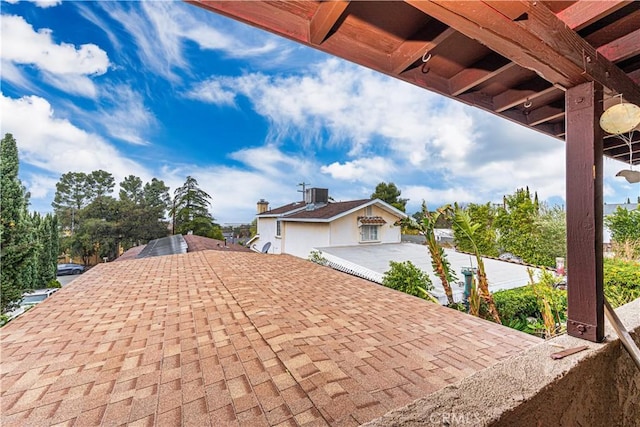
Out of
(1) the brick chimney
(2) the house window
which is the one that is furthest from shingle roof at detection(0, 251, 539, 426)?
(1) the brick chimney

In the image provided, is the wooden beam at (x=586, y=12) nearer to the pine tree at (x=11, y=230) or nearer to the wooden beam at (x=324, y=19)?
the wooden beam at (x=324, y=19)

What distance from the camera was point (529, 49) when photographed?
4.41ft

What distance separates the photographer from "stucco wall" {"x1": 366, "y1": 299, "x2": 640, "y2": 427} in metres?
1.00

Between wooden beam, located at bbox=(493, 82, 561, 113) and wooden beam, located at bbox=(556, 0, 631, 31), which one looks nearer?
wooden beam, located at bbox=(556, 0, 631, 31)

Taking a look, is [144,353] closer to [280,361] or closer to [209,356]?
[209,356]

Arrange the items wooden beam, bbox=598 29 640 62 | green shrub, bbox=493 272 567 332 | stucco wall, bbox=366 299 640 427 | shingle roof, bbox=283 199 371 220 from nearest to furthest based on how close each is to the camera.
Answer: stucco wall, bbox=366 299 640 427
wooden beam, bbox=598 29 640 62
green shrub, bbox=493 272 567 332
shingle roof, bbox=283 199 371 220

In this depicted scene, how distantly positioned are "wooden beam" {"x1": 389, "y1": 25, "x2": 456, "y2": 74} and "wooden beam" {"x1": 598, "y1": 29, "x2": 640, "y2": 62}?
1.18 metres

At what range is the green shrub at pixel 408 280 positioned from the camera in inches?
253

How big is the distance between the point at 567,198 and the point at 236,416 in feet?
8.08

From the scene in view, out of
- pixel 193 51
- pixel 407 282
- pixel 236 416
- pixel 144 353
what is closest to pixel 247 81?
pixel 193 51

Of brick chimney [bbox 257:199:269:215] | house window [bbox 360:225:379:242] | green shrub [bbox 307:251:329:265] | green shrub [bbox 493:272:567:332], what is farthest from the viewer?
brick chimney [bbox 257:199:269:215]

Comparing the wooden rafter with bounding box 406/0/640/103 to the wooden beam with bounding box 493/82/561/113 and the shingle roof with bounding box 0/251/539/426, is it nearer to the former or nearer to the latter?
the wooden beam with bounding box 493/82/561/113

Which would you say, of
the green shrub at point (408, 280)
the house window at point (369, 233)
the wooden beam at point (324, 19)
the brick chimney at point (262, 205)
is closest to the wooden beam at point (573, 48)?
the wooden beam at point (324, 19)

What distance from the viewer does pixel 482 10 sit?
1.17 metres
